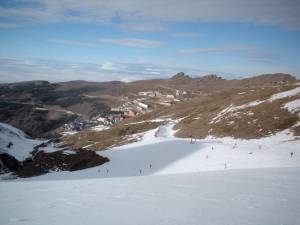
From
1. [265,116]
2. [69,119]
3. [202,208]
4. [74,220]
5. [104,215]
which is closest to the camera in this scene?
[74,220]

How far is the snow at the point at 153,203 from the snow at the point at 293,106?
38.6m

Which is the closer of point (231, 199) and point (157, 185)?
point (231, 199)

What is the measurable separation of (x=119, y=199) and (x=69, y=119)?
18932 cm

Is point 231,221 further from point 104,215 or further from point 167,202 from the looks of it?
point 104,215

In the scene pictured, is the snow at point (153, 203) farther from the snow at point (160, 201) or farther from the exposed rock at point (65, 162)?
the exposed rock at point (65, 162)

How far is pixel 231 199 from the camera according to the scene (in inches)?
383

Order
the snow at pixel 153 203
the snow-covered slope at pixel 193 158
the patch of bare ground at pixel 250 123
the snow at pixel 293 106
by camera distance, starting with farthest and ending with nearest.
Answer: the snow at pixel 293 106 < the patch of bare ground at pixel 250 123 < the snow-covered slope at pixel 193 158 < the snow at pixel 153 203

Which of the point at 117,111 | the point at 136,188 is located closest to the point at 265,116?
the point at 136,188

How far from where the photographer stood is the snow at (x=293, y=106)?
47106 millimetres

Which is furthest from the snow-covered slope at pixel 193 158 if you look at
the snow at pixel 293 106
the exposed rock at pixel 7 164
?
the exposed rock at pixel 7 164

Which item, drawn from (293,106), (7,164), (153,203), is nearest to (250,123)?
(293,106)

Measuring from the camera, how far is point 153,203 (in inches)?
353

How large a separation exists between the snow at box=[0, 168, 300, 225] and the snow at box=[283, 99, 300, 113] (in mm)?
38552

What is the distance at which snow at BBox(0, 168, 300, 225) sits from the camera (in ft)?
24.3
